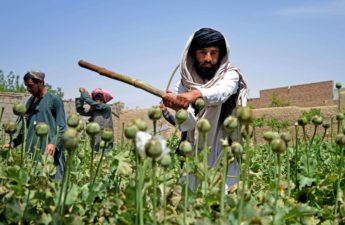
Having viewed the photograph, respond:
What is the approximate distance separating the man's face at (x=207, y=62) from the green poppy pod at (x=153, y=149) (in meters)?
1.98

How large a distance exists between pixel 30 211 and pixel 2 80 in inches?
1693

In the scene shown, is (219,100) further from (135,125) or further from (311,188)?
(135,125)

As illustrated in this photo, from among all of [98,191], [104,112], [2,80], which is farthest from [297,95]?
[2,80]

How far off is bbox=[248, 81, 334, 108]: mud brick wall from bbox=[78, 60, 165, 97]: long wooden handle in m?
19.9

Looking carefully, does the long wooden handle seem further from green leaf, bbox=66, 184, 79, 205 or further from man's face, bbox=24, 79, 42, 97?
man's face, bbox=24, 79, 42, 97

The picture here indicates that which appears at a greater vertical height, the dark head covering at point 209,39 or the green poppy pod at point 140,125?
the dark head covering at point 209,39

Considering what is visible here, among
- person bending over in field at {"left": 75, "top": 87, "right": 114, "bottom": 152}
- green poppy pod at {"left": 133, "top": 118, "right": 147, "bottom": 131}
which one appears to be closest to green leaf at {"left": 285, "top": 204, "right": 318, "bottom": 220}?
green poppy pod at {"left": 133, "top": 118, "right": 147, "bottom": 131}

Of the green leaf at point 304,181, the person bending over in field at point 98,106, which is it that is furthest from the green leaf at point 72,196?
the person bending over in field at point 98,106

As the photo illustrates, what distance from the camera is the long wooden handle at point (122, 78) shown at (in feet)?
7.78

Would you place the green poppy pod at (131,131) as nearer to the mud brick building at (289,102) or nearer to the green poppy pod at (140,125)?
the green poppy pod at (140,125)

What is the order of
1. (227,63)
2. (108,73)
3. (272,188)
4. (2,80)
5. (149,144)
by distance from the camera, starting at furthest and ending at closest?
(2,80) < (227,63) < (108,73) < (272,188) < (149,144)

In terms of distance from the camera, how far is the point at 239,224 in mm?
1060

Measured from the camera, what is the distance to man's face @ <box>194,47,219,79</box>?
2.90 m

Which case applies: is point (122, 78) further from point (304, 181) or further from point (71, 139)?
point (71, 139)
